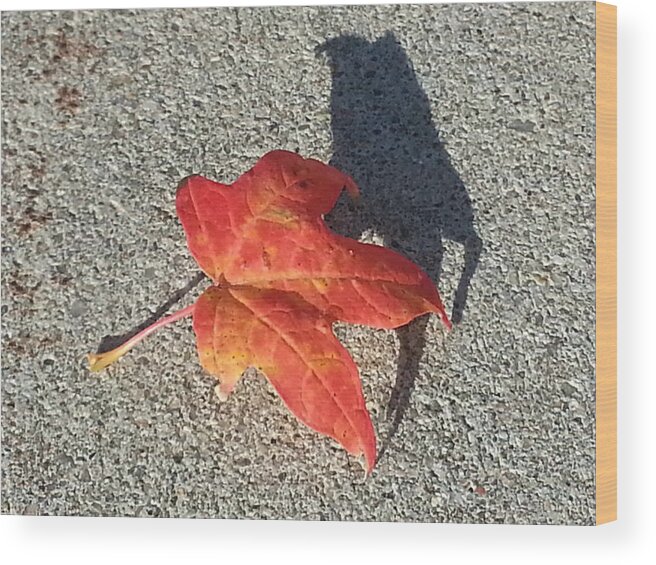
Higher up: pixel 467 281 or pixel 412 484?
pixel 467 281

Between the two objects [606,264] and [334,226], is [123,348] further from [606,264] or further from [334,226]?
[606,264]

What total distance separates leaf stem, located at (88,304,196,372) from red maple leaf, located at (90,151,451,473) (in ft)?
0.28

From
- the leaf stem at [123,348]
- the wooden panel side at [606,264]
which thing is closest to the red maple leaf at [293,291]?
the leaf stem at [123,348]

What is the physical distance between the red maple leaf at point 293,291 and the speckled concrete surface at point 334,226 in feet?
0.34

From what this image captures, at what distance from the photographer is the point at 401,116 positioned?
0.88m

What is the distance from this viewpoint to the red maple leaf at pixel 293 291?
0.73 meters

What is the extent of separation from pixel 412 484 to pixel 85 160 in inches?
22.7

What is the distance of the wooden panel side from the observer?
84 centimetres

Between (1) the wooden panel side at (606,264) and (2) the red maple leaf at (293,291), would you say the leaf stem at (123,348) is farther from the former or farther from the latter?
(1) the wooden panel side at (606,264)

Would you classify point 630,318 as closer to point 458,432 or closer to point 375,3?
point 458,432

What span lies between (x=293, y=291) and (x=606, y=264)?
390 millimetres

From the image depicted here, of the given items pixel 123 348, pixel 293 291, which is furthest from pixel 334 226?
pixel 123 348

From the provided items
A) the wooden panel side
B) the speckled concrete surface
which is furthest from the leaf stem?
the wooden panel side

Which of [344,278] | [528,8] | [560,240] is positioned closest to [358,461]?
[344,278]
